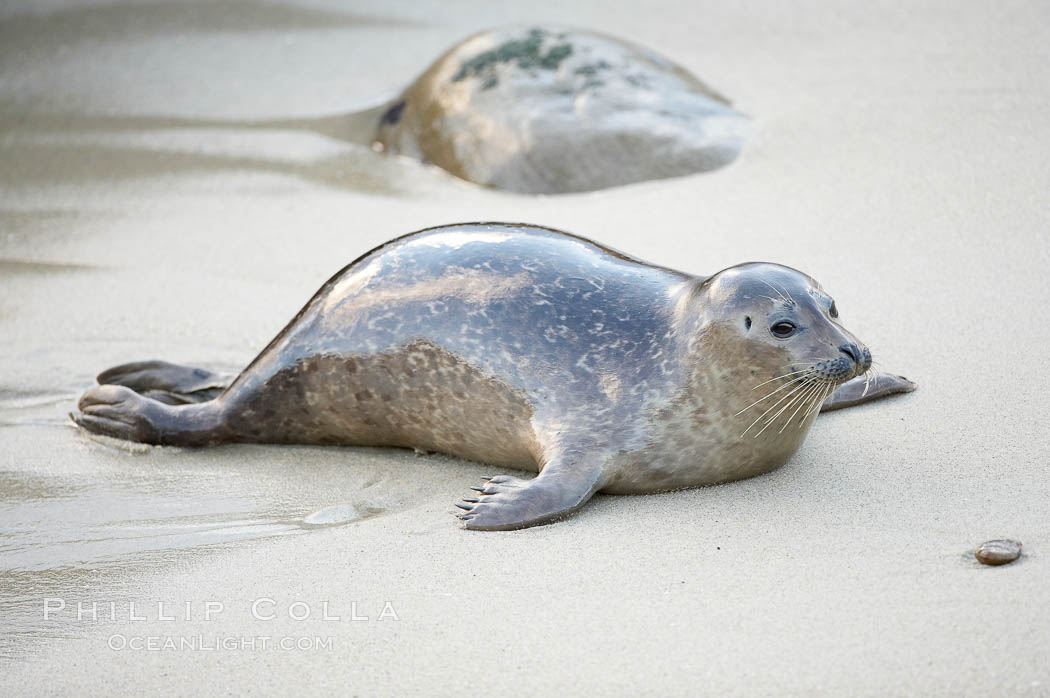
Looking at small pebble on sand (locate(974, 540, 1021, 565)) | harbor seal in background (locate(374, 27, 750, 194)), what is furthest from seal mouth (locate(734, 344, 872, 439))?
harbor seal in background (locate(374, 27, 750, 194))

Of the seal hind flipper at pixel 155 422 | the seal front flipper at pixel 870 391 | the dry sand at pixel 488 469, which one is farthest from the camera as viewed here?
the seal hind flipper at pixel 155 422

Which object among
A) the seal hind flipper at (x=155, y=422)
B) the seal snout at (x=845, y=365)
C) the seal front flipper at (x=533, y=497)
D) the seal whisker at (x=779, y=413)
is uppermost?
the seal snout at (x=845, y=365)

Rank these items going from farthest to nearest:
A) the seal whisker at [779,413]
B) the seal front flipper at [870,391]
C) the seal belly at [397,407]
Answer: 1. the seal front flipper at [870,391]
2. the seal belly at [397,407]
3. the seal whisker at [779,413]

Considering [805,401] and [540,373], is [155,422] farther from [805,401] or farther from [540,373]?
[805,401]

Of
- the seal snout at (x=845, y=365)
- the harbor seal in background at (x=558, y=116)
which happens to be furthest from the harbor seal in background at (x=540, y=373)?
the harbor seal in background at (x=558, y=116)

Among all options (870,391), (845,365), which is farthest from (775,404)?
(870,391)

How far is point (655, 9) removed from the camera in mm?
8305

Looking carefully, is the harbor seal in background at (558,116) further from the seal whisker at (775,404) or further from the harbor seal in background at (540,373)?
the seal whisker at (775,404)

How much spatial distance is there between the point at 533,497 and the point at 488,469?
0.50m

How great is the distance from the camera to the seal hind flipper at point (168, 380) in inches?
175

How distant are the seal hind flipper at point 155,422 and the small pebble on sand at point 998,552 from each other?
2423 millimetres

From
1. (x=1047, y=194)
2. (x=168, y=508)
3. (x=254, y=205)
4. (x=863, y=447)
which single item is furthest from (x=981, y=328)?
(x=254, y=205)

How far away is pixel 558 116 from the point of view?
6.28 metres

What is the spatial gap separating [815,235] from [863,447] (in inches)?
69.3
